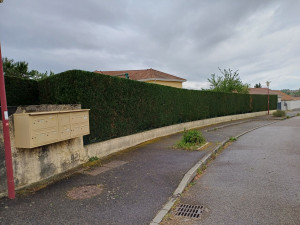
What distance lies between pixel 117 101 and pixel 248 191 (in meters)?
5.19

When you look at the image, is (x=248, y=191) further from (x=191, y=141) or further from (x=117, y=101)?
(x=117, y=101)

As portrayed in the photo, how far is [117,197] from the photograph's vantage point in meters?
4.25

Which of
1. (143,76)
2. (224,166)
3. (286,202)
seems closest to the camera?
(286,202)

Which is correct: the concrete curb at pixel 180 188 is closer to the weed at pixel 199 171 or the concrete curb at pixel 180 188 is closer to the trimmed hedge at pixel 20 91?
the weed at pixel 199 171

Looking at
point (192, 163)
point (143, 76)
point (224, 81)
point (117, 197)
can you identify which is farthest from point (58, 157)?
point (224, 81)

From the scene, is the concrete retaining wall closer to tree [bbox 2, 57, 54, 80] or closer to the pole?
the pole

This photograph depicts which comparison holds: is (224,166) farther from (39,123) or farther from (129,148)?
(39,123)

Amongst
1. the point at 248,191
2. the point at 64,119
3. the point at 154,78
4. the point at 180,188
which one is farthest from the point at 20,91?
the point at 154,78

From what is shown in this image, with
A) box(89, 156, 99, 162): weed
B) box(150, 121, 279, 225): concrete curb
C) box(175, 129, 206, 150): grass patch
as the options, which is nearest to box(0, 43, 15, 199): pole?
box(89, 156, 99, 162): weed

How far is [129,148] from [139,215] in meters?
5.06

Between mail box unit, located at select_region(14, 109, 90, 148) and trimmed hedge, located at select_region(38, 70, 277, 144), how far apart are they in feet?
2.75

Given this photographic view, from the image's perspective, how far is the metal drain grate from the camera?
12.1ft

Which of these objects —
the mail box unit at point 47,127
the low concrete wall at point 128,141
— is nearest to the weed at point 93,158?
the low concrete wall at point 128,141

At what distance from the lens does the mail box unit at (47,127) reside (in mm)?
4340
